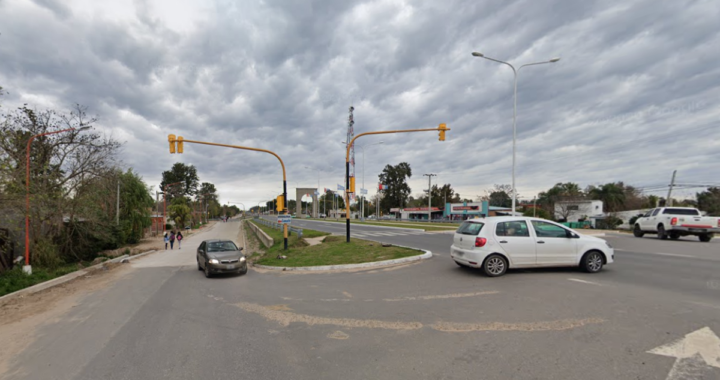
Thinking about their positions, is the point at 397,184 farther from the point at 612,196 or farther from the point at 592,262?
the point at 592,262

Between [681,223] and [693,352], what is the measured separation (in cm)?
2095

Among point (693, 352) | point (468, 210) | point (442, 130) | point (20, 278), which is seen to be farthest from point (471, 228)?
point (468, 210)

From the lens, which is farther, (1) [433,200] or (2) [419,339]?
(1) [433,200]

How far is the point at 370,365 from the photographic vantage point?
13.3 feet

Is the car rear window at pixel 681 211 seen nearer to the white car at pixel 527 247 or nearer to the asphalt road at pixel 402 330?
the asphalt road at pixel 402 330

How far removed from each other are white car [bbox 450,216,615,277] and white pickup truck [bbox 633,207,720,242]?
1554cm

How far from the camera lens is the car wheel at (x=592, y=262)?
8781 millimetres

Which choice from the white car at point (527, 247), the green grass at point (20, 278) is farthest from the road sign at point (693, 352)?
the green grass at point (20, 278)

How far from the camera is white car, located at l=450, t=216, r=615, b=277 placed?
8594 millimetres

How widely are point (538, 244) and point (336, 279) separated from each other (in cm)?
553

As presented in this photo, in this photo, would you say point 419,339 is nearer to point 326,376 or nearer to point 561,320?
point 326,376

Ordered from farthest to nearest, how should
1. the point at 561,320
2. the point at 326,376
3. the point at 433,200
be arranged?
1. the point at 433,200
2. the point at 561,320
3. the point at 326,376

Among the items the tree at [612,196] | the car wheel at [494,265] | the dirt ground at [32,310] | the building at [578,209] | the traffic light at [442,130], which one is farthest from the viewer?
the tree at [612,196]

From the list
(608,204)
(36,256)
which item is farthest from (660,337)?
(608,204)
